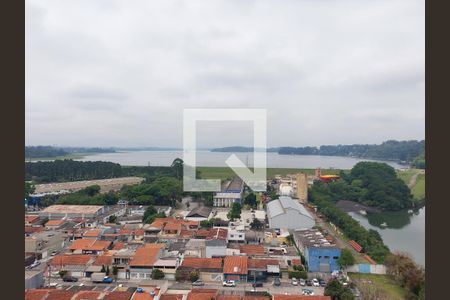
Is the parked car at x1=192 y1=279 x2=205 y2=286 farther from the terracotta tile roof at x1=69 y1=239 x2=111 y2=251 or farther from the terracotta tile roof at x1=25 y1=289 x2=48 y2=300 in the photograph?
the terracotta tile roof at x1=69 y1=239 x2=111 y2=251

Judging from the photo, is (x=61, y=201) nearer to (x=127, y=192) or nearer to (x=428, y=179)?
(x=127, y=192)

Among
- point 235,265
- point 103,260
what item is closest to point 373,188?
point 235,265

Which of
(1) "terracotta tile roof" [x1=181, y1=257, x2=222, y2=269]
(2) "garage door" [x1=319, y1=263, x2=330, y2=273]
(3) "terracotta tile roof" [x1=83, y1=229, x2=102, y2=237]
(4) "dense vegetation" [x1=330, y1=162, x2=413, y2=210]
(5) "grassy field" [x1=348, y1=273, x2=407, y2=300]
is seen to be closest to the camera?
(5) "grassy field" [x1=348, y1=273, x2=407, y2=300]

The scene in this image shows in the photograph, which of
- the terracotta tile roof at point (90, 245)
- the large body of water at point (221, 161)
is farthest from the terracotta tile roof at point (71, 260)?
the large body of water at point (221, 161)

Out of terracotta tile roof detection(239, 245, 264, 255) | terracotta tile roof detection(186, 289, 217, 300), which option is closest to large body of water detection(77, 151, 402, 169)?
terracotta tile roof detection(239, 245, 264, 255)

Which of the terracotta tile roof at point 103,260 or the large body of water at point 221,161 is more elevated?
the large body of water at point 221,161

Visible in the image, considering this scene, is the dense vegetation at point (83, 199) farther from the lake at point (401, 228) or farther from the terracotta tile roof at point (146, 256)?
the lake at point (401, 228)

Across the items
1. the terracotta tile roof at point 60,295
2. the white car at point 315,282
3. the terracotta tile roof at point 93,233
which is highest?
the terracotta tile roof at point 93,233
